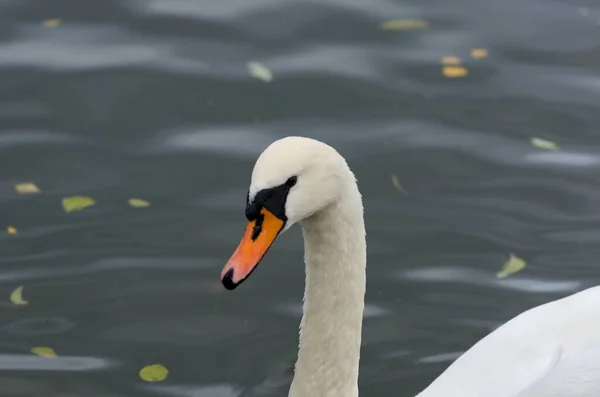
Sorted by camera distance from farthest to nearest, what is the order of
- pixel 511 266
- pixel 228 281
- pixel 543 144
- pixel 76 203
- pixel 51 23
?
pixel 51 23, pixel 543 144, pixel 76 203, pixel 511 266, pixel 228 281

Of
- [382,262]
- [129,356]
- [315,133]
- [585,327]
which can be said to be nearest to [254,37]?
[315,133]

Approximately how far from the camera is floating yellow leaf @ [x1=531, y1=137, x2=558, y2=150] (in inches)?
304

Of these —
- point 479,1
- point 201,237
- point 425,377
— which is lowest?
point 425,377

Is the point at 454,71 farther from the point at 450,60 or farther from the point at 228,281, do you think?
the point at 228,281

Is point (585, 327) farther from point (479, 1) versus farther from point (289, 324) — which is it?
point (479, 1)

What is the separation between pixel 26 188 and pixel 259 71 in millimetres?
2008

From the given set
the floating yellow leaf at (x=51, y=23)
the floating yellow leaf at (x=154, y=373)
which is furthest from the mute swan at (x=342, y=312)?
the floating yellow leaf at (x=51, y=23)

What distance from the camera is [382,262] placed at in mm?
6633

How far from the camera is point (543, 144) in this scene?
7766 millimetres

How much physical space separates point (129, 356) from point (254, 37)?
347 cm

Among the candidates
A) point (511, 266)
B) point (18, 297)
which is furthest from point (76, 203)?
point (511, 266)

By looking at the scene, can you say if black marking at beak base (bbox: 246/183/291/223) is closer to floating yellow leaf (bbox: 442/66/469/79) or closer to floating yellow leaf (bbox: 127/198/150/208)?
floating yellow leaf (bbox: 127/198/150/208)

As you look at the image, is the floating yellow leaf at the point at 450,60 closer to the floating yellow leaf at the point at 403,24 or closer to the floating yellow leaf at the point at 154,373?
the floating yellow leaf at the point at 403,24

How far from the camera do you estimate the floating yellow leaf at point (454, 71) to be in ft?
27.7
